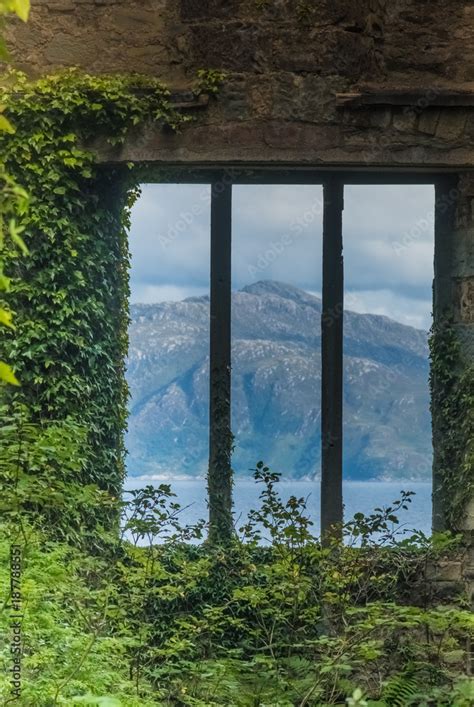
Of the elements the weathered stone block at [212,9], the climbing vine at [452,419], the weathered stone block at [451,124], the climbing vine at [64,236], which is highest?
the weathered stone block at [212,9]

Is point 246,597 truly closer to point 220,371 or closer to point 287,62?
point 220,371

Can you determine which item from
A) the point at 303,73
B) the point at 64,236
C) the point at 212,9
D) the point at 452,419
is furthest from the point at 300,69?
the point at 452,419

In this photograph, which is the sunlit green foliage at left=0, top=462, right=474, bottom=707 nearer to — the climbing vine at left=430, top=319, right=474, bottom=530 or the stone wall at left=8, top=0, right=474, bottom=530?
the climbing vine at left=430, top=319, right=474, bottom=530

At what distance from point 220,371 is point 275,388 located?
173cm

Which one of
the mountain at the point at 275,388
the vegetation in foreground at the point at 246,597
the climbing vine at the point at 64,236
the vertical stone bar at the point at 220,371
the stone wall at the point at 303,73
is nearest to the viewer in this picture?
the vegetation in foreground at the point at 246,597

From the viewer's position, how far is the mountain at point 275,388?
633 centimetres

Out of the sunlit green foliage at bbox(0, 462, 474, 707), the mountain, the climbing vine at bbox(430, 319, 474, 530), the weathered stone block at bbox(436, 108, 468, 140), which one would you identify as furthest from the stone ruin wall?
the mountain

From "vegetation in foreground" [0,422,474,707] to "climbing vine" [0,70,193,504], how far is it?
0.28m

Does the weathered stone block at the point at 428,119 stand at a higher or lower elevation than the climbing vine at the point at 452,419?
higher

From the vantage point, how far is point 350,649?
4902mm

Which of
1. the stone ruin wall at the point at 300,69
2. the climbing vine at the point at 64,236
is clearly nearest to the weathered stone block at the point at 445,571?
the stone ruin wall at the point at 300,69

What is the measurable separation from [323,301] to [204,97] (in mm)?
1486

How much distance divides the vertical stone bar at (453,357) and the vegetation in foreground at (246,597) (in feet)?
1.07

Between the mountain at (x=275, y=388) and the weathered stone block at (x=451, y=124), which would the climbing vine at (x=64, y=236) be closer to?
the mountain at (x=275, y=388)
